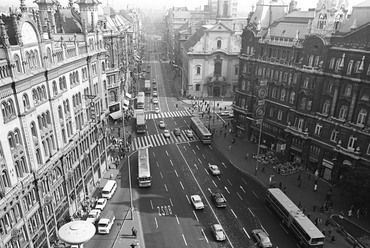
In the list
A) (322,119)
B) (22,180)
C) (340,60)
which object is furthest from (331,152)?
(22,180)

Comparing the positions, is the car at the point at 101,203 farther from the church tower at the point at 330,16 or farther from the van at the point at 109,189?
the church tower at the point at 330,16

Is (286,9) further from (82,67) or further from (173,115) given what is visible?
(82,67)

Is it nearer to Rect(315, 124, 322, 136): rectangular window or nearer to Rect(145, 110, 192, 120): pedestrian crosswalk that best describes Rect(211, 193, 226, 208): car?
Rect(315, 124, 322, 136): rectangular window

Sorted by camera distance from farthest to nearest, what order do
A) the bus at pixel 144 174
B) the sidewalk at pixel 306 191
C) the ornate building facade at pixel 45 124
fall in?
the bus at pixel 144 174 < the sidewalk at pixel 306 191 < the ornate building facade at pixel 45 124

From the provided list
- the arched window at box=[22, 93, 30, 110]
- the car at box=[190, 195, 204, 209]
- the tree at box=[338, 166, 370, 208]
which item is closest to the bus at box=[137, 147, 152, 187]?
the car at box=[190, 195, 204, 209]

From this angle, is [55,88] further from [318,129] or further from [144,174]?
[318,129]

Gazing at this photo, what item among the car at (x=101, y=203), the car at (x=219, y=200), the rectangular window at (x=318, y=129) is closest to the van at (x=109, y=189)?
the car at (x=101, y=203)
